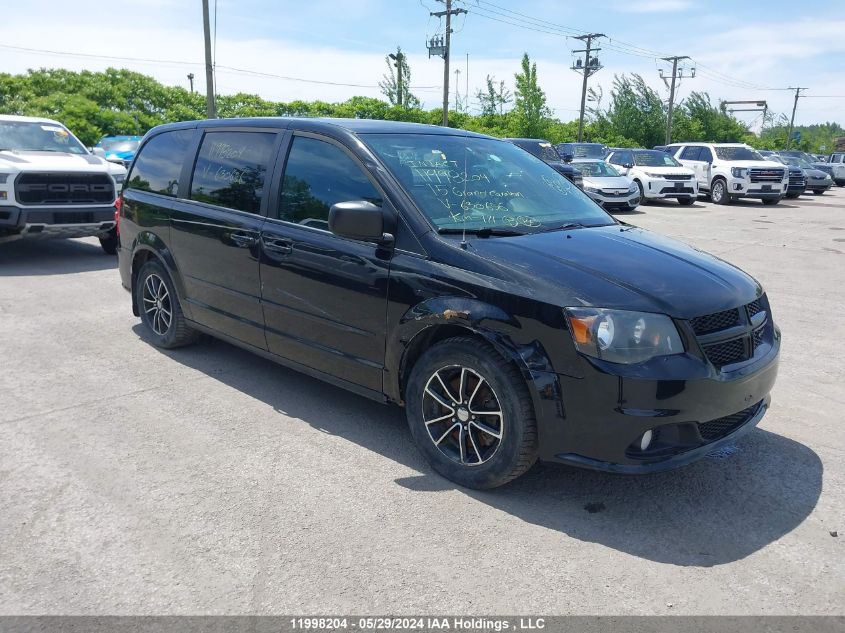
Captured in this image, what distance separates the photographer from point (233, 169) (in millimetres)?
5004

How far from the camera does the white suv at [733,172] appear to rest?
22.5 metres

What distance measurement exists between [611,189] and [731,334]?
16.7 m

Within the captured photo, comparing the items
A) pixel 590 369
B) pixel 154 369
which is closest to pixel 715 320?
pixel 590 369

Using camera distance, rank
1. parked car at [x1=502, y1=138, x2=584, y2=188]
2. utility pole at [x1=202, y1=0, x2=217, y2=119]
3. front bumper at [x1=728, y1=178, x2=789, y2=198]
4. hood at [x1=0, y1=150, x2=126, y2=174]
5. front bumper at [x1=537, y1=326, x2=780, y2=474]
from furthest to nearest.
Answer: utility pole at [x1=202, y1=0, x2=217, y2=119] → front bumper at [x1=728, y1=178, x2=789, y2=198] → parked car at [x1=502, y1=138, x2=584, y2=188] → hood at [x1=0, y1=150, x2=126, y2=174] → front bumper at [x1=537, y1=326, x2=780, y2=474]

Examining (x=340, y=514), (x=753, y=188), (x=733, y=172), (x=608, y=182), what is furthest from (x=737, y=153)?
(x=340, y=514)

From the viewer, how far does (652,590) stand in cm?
284

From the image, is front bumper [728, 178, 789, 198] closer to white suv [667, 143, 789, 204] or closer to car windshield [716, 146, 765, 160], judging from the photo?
white suv [667, 143, 789, 204]

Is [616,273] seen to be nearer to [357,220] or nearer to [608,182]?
[357,220]

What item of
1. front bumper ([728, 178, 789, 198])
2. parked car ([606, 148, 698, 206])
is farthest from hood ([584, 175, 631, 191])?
front bumper ([728, 178, 789, 198])

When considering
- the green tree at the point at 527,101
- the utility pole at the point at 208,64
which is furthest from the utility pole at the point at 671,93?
the utility pole at the point at 208,64

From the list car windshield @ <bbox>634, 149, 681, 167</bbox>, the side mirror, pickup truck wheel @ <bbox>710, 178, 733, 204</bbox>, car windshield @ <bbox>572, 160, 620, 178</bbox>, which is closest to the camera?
the side mirror

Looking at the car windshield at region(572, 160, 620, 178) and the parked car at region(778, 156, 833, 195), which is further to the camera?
the parked car at region(778, 156, 833, 195)

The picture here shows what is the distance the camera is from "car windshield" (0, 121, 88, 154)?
10.3 meters

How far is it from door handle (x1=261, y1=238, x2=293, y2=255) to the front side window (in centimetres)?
2218
